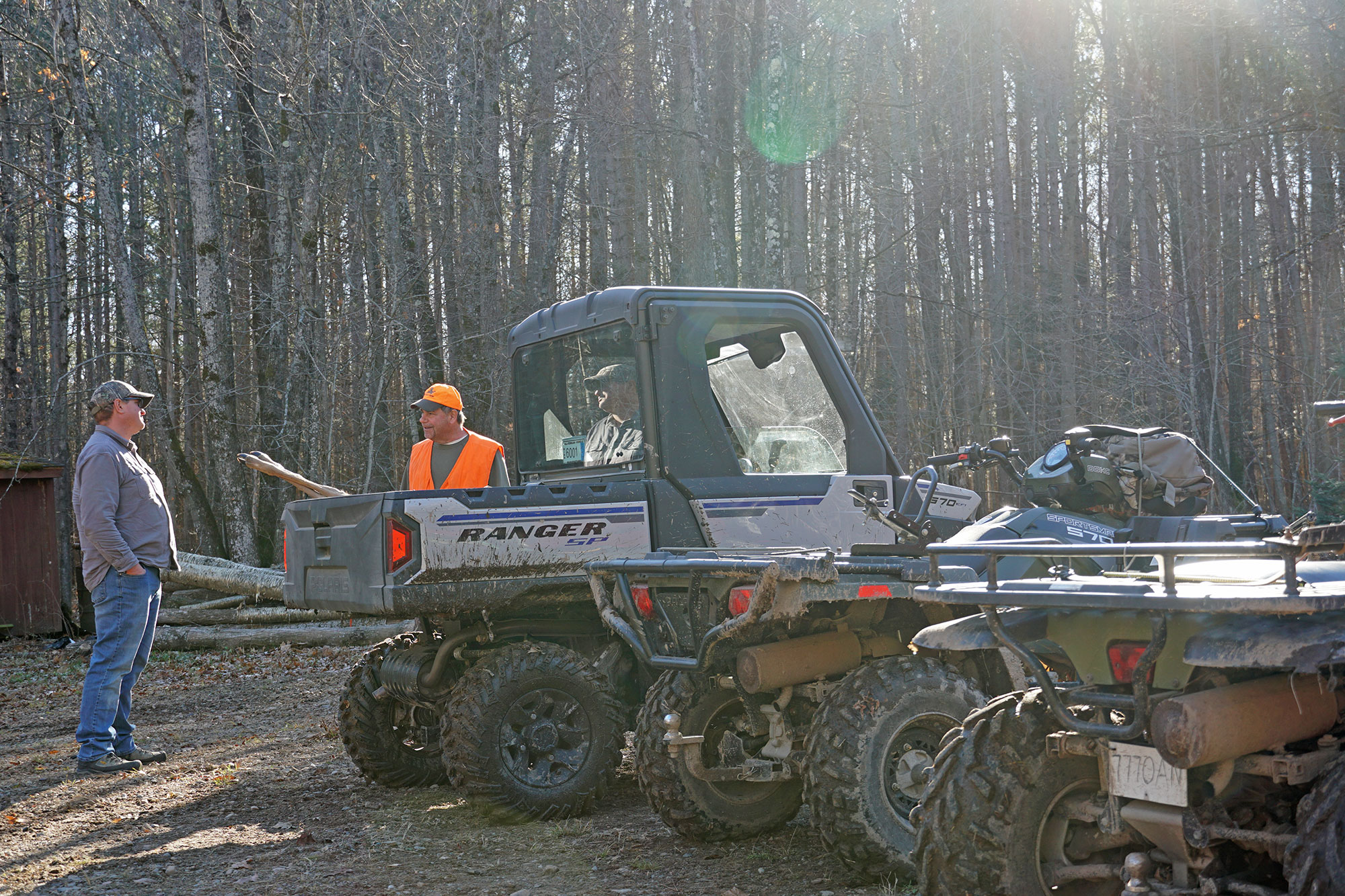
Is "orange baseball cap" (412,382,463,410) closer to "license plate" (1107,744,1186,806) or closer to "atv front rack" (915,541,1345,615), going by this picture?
"atv front rack" (915,541,1345,615)

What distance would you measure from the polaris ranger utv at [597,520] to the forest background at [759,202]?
9.63m

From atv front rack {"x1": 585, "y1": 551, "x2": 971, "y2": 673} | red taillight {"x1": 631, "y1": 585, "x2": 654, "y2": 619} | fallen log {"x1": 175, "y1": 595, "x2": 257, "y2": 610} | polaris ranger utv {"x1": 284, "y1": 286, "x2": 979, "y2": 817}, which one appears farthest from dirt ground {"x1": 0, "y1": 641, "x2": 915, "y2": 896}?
fallen log {"x1": 175, "y1": 595, "x2": 257, "y2": 610}

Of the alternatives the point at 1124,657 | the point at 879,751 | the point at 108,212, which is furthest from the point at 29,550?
the point at 1124,657

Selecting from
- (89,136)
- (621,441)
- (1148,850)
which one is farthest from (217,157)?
(1148,850)

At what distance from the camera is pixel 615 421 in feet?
21.1

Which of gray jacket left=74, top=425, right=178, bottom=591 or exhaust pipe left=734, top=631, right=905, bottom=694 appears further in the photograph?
gray jacket left=74, top=425, right=178, bottom=591

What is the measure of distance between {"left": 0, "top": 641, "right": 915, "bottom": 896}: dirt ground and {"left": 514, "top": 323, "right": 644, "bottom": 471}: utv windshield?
76.2 inches

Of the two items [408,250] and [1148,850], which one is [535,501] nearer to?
[1148,850]

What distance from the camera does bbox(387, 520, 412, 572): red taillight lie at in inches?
229

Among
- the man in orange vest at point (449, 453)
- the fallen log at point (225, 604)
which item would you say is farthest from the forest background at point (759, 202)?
the man in orange vest at point (449, 453)

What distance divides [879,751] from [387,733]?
3.36m

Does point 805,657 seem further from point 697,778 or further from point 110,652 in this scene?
point 110,652

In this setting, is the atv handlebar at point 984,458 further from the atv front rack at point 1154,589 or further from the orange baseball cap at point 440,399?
the orange baseball cap at point 440,399

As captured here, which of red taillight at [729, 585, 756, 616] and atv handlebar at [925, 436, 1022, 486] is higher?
atv handlebar at [925, 436, 1022, 486]
